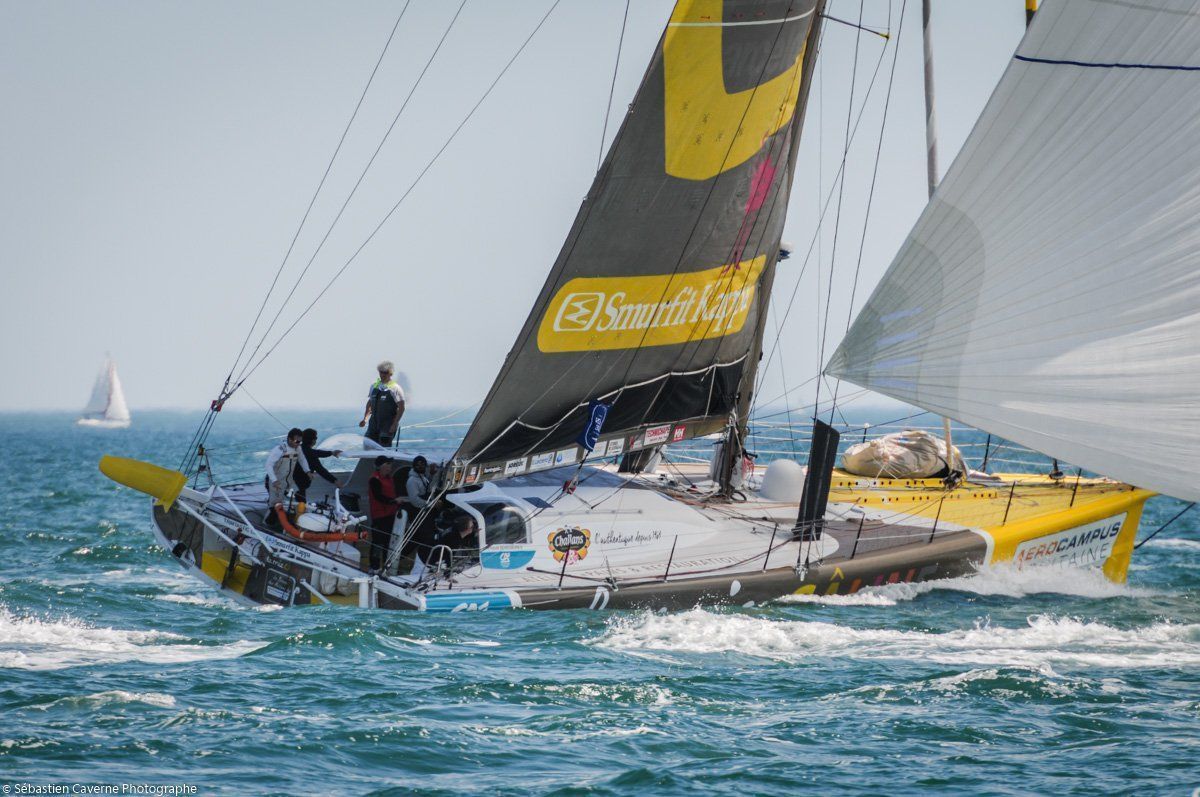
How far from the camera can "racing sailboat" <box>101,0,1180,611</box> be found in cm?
1301

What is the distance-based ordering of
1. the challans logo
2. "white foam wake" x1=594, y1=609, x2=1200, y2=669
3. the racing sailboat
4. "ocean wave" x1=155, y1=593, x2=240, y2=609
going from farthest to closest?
"ocean wave" x1=155, y1=593, x2=240, y2=609 → the challans logo → the racing sailboat → "white foam wake" x1=594, y1=609, x2=1200, y2=669

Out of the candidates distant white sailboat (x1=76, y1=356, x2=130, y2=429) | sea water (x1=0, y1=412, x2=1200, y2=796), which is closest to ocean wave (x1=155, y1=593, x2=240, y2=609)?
sea water (x1=0, y1=412, x2=1200, y2=796)

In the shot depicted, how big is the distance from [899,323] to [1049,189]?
238cm

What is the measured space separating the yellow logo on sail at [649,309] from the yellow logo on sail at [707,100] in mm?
1448

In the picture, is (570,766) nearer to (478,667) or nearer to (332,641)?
(478,667)

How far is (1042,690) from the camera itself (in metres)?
11.5

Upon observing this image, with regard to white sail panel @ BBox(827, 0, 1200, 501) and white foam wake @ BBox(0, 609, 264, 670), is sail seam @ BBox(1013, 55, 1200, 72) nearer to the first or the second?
white sail panel @ BBox(827, 0, 1200, 501)

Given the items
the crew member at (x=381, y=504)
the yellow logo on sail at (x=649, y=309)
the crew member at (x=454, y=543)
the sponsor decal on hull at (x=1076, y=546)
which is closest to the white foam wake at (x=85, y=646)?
the crew member at (x=381, y=504)

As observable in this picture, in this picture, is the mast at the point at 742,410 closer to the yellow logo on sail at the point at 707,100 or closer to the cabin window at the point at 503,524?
the yellow logo on sail at the point at 707,100

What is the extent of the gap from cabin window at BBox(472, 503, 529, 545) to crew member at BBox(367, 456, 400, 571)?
95 centimetres

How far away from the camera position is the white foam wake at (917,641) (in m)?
12.9

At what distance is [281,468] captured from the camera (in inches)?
599

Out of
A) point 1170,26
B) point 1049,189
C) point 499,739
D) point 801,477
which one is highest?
point 1170,26

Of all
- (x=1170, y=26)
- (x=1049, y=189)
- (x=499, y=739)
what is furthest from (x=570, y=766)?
(x=1170, y=26)
